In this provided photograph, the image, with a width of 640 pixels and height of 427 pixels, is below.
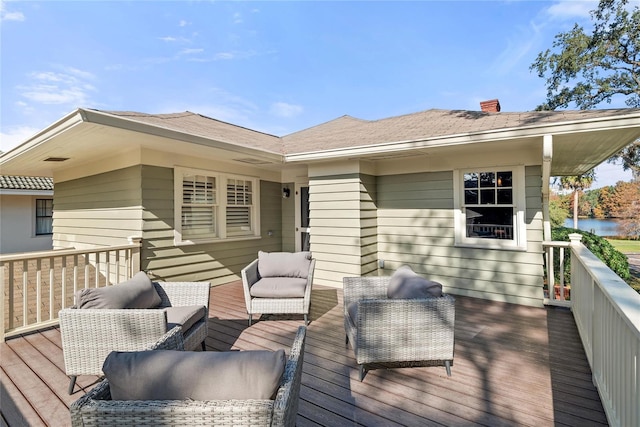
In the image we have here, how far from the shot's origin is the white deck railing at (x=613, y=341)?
1.43 meters

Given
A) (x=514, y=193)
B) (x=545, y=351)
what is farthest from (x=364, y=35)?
(x=545, y=351)

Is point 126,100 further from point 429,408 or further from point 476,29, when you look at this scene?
point 429,408

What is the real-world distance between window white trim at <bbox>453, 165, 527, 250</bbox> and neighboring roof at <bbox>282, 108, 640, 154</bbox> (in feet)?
2.61

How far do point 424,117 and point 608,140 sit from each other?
111 inches

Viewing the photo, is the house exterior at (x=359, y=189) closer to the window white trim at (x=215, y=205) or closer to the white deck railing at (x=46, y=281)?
the window white trim at (x=215, y=205)

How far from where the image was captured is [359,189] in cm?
557

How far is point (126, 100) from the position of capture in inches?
499

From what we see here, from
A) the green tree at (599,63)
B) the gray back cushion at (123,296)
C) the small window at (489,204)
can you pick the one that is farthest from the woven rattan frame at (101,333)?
the green tree at (599,63)

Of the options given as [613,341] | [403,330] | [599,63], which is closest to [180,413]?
[403,330]

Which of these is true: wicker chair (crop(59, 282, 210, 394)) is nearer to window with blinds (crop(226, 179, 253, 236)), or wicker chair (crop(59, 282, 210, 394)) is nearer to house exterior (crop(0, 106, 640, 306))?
house exterior (crop(0, 106, 640, 306))

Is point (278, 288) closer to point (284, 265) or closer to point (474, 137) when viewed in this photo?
point (284, 265)

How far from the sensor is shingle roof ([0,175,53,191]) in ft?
34.0

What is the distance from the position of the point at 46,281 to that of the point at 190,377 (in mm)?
6131

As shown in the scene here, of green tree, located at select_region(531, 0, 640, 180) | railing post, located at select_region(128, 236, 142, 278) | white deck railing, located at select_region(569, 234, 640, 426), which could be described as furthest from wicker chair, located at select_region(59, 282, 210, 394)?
green tree, located at select_region(531, 0, 640, 180)
